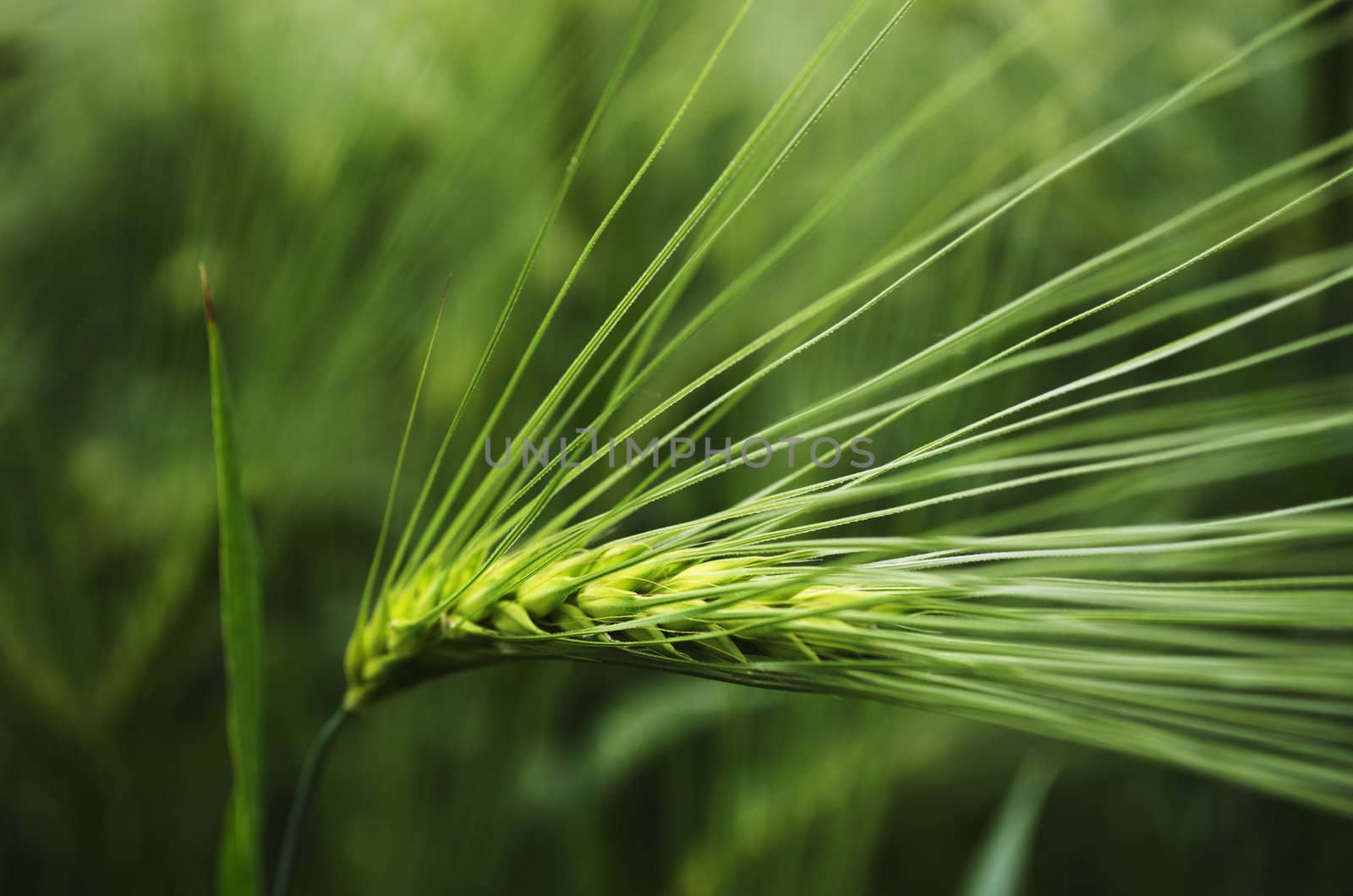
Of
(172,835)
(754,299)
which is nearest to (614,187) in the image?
(754,299)

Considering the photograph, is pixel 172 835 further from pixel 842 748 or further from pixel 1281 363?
pixel 1281 363

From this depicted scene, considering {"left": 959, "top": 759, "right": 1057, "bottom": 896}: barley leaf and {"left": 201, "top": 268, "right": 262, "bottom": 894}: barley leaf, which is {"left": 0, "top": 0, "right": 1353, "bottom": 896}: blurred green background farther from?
{"left": 201, "top": 268, "right": 262, "bottom": 894}: barley leaf

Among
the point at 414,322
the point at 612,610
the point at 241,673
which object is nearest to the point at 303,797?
the point at 241,673

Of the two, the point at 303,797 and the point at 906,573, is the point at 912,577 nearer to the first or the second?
the point at 906,573

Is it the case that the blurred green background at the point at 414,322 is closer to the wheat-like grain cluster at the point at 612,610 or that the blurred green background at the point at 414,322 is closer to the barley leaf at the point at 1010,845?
the barley leaf at the point at 1010,845

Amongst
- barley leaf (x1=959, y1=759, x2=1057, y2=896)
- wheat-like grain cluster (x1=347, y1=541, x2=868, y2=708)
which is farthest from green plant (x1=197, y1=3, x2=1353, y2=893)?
barley leaf (x1=959, y1=759, x2=1057, y2=896)

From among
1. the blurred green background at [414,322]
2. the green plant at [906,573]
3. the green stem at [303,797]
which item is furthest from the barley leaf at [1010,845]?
the green stem at [303,797]
